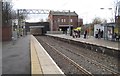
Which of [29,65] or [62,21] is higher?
[62,21]

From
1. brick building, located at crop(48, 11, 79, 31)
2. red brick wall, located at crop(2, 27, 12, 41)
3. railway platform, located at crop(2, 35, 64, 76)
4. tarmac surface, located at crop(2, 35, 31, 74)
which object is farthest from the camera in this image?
brick building, located at crop(48, 11, 79, 31)

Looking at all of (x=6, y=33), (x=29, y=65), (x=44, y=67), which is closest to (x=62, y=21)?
(x=6, y=33)

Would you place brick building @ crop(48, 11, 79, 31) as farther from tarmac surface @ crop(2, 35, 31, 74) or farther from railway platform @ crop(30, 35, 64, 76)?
railway platform @ crop(30, 35, 64, 76)

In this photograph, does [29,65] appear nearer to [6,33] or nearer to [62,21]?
[6,33]

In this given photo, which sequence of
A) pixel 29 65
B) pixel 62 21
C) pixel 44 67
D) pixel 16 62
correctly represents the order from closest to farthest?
pixel 44 67 → pixel 29 65 → pixel 16 62 → pixel 62 21

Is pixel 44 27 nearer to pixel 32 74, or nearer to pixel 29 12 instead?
pixel 29 12

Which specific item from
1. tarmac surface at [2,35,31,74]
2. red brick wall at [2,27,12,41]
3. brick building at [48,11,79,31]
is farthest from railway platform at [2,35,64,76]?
brick building at [48,11,79,31]

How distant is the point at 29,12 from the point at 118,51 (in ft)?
235

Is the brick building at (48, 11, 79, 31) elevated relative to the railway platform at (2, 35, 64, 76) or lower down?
elevated

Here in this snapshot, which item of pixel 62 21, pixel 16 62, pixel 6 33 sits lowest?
pixel 16 62

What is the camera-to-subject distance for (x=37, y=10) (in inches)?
3602

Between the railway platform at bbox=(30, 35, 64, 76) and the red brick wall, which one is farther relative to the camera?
the red brick wall

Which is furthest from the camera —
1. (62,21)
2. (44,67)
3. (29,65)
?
(62,21)

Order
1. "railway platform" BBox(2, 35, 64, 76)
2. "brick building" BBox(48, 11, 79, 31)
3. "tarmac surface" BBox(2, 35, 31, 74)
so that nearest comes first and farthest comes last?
"railway platform" BBox(2, 35, 64, 76) → "tarmac surface" BBox(2, 35, 31, 74) → "brick building" BBox(48, 11, 79, 31)
